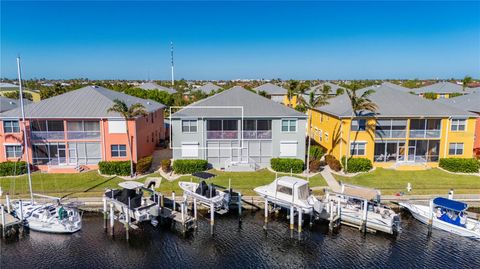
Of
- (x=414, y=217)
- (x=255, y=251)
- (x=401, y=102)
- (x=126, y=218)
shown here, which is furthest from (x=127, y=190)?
(x=401, y=102)

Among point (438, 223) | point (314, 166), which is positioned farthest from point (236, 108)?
point (438, 223)

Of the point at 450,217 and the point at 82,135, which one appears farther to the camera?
the point at 82,135

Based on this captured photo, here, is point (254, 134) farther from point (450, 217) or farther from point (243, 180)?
point (450, 217)

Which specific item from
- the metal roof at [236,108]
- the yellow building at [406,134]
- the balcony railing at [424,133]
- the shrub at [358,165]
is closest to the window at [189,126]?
the metal roof at [236,108]

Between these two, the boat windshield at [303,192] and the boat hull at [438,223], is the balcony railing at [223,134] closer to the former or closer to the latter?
the boat windshield at [303,192]

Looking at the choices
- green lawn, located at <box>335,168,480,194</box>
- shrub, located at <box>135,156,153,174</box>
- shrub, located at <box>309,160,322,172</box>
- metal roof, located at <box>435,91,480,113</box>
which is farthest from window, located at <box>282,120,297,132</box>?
metal roof, located at <box>435,91,480,113</box>

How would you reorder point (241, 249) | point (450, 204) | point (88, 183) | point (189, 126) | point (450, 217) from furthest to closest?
point (189, 126) < point (88, 183) < point (450, 204) < point (450, 217) < point (241, 249)

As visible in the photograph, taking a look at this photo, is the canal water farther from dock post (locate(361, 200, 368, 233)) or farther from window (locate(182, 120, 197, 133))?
window (locate(182, 120, 197, 133))
